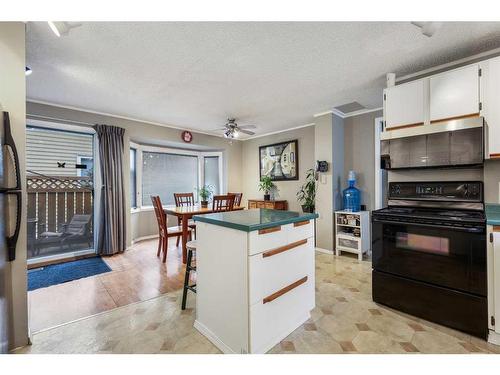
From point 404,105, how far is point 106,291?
3.77 metres

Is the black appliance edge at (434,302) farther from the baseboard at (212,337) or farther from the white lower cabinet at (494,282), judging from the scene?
the baseboard at (212,337)

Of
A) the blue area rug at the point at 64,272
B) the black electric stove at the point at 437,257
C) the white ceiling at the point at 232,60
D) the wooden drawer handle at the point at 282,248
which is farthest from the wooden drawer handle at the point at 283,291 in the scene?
the blue area rug at the point at 64,272

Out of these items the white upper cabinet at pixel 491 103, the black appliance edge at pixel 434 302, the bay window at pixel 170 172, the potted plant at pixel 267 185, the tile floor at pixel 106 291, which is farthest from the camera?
the potted plant at pixel 267 185

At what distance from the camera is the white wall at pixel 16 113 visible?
5.26ft

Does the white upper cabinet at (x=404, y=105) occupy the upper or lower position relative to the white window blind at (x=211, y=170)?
upper

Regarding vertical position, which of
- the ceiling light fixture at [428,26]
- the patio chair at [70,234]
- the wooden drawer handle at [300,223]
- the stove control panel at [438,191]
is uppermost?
the ceiling light fixture at [428,26]

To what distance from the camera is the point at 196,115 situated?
4.09 meters

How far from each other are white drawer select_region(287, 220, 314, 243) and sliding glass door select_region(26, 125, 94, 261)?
3.80 m

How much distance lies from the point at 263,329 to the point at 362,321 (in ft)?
3.19

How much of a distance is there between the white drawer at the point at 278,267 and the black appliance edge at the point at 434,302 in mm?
782

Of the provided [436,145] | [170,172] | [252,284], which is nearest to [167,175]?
[170,172]

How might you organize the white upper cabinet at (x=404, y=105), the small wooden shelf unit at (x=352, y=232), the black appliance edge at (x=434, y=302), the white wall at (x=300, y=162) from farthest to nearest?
the white wall at (x=300, y=162) < the small wooden shelf unit at (x=352, y=232) < the white upper cabinet at (x=404, y=105) < the black appliance edge at (x=434, y=302)

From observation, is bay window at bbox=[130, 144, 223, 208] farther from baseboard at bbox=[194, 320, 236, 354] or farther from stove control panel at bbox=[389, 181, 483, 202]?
stove control panel at bbox=[389, 181, 483, 202]
